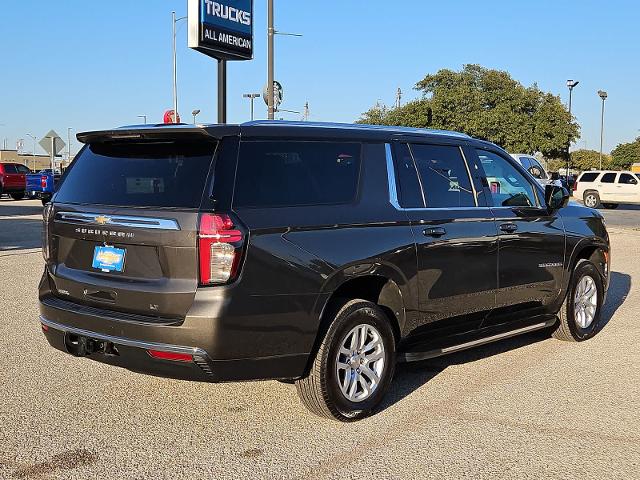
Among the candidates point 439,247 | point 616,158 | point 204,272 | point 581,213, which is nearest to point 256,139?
point 204,272

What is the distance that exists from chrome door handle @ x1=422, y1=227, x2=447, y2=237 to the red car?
117 ft

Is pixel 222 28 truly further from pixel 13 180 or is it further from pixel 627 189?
pixel 13 180

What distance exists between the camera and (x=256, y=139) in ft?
13.9

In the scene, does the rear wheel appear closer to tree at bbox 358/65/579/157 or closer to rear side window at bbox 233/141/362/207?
tree at bbox 358/65/579/157

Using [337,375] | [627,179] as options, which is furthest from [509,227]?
[627,179]

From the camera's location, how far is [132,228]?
4.11 m

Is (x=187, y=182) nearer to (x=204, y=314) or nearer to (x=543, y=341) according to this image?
(x=204, y=314)

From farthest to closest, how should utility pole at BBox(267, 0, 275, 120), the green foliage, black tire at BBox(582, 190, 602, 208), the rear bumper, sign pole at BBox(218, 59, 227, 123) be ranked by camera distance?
the green foliage, black tire at BBox(582, 190, 602, 208), utility pole at BBox(267, 0, 275, 120), sign pole at BBox(218, 59, 227, 123), the rear bumper

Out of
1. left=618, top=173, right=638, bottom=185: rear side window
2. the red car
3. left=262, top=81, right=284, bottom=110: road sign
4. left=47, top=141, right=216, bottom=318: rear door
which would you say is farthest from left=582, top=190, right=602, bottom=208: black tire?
left=47, top=141, right=216, bottom=318: rear door

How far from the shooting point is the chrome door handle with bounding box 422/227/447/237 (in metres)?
5.00

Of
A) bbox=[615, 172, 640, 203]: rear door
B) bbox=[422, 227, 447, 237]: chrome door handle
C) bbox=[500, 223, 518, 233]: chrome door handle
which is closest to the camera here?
bbox=[422, 227, 447, 237]: chrome door handle

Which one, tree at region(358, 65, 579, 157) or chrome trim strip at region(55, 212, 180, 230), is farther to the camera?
tree at region(358, 65, 579, 157)

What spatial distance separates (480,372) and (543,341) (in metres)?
1.43

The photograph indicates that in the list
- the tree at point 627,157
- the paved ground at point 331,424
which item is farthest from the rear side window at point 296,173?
the tree at point 627,157
